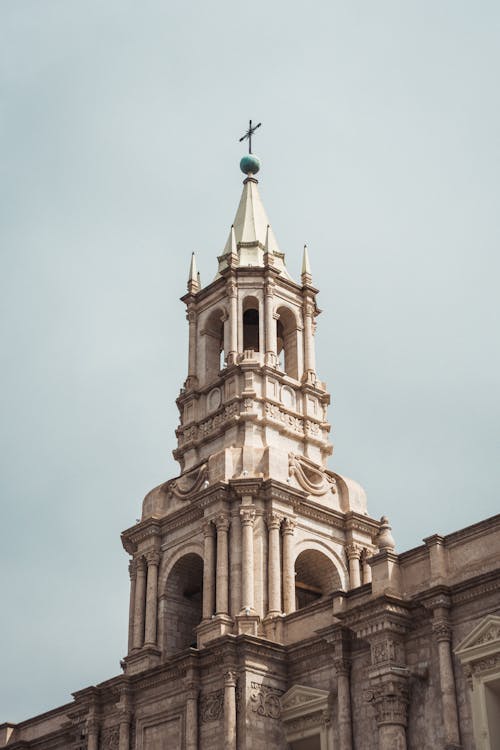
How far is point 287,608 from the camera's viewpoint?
37219 mm

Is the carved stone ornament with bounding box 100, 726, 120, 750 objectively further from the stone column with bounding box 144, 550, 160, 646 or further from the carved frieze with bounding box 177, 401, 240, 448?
the carved frieze with bounding box 177, 401, 240, 448

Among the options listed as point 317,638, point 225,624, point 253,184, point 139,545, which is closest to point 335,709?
point 317,638

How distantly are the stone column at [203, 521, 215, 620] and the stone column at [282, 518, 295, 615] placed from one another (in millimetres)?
2313

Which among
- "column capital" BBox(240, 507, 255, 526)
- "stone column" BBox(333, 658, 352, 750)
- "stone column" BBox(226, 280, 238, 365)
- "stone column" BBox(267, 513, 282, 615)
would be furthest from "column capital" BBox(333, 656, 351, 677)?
"stone column" BBox(226, 280, 238, 365)

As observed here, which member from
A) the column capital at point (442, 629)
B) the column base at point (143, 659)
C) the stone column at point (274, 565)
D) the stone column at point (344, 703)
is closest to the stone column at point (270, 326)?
the stone column at point (274, 565)

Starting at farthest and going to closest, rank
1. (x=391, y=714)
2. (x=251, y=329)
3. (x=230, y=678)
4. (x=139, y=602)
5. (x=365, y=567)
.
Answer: (x=251, y=329) < (x=365, y=567) < (x=139, y=602) < (x=230, y=678) < (x=391, y=714)

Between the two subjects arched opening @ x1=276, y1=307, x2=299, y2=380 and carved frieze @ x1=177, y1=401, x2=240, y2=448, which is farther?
arched opening @ x1=276, y1=307, x2=299, y2=380

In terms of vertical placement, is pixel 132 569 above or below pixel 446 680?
above

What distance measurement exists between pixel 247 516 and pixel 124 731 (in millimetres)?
7785

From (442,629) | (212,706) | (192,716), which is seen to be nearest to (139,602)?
(192,716)

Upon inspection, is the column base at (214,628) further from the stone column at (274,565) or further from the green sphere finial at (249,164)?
the green sphere finial at (249,164)

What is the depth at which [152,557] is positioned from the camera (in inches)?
1608

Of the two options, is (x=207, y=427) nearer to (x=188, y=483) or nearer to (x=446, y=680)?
(x=188, y=483)

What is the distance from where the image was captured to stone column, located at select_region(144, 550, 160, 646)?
39.2 metres
